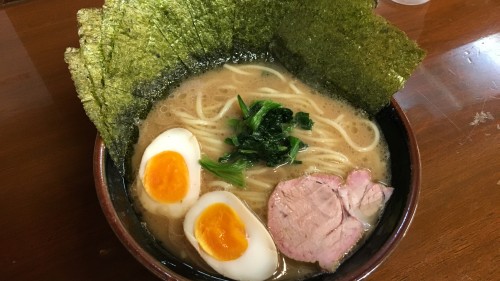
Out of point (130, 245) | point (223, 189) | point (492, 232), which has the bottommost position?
point (492, 232)

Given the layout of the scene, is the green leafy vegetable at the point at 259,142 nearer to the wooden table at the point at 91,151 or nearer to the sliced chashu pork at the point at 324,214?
the sliced chashu pork at the point at 324,214

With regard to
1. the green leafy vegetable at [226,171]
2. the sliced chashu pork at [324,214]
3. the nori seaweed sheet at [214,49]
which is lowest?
the sliced chashu pork at [324,214]

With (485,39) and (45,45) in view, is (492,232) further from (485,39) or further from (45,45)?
(45,45)

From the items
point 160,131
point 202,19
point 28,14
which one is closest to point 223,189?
point 160,131

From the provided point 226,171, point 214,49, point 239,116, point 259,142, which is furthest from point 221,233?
point 214,49

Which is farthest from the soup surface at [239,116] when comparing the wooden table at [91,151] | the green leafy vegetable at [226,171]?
the wooden table at [91,151]

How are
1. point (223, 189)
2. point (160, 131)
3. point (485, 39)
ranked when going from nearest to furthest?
point (223, 189)
point (160, 131)
point (485, 39)

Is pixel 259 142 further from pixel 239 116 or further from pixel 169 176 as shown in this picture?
pixel 169 176

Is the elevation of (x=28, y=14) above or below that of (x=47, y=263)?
above

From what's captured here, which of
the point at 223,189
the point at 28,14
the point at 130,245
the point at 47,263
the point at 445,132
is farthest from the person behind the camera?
the point at 28,14
